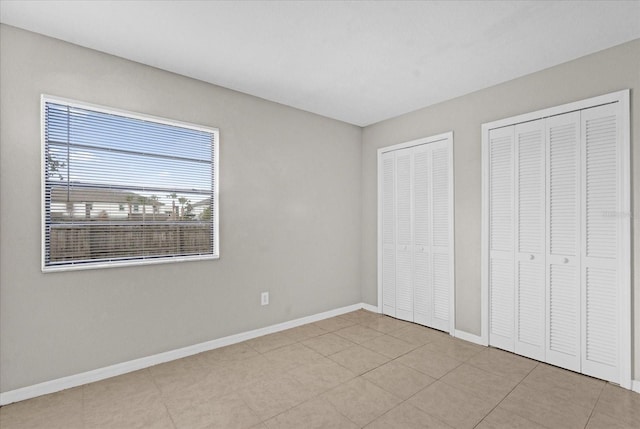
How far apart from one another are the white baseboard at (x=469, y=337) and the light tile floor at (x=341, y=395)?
0.11 metres

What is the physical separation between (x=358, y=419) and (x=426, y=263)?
6.92ft

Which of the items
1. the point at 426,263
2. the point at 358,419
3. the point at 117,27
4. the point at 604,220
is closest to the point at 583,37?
the point at 604,220

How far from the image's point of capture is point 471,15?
6.88 ft

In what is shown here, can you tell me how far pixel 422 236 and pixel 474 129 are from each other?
4.23 feet

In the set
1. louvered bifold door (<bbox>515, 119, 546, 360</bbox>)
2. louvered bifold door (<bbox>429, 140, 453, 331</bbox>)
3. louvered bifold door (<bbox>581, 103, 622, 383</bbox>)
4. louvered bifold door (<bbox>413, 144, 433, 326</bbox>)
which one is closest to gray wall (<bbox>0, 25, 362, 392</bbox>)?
louvered bifold door (<bbox>413, 144, 433, 326</bbox>)

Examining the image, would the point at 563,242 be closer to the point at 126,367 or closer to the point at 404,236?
the point at 404,236

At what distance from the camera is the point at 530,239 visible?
2.89 m

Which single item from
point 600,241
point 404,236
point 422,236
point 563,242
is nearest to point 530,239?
point 563,242

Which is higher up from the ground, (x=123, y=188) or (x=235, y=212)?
(x=123, y=188)

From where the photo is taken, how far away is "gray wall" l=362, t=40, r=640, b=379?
2385mm

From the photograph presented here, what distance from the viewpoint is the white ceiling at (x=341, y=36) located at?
79.8 inches

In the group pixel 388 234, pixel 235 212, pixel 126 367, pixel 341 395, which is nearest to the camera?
pixel 341 395

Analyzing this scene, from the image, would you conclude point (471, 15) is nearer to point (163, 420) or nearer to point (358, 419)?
point (358, 419)

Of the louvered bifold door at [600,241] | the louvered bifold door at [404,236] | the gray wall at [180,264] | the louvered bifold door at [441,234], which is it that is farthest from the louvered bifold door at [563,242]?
the gray wall at [180,264]
